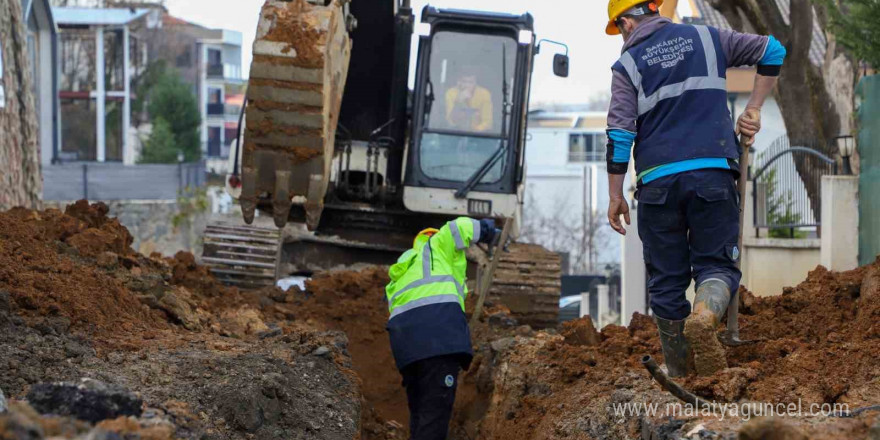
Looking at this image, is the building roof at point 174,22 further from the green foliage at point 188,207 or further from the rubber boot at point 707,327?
the rubber boot at point 707,327

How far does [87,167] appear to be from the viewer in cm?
2638

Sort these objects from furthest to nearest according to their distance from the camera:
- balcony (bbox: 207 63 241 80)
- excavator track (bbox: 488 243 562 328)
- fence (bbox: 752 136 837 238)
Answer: balcony (bbox: 207 63 241 80) < fence (bbox: 752 136 837 238) < excavator track (bbox: 488 243 562 328)

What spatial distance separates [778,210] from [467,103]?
5228 millimetres

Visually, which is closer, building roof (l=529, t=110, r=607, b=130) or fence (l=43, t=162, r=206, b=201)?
fence (l=43, t=162, r=206, b=201)

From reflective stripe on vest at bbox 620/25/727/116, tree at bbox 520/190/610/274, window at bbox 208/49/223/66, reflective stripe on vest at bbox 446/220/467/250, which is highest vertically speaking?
window at bbox 208/49/223/66

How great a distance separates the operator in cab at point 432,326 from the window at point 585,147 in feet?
186

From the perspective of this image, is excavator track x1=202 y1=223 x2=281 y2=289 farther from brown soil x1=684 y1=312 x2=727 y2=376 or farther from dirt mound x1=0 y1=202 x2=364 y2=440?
brown soil x1=684 y1=312 x2=727 y2=376

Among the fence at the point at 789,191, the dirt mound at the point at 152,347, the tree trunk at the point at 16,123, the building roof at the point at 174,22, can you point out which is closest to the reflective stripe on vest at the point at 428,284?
the dirt mound at the point at 152,347

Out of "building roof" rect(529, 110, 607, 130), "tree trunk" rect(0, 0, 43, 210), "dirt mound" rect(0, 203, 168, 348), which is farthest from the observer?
"building roof" rect(529, 110, 607, 130)

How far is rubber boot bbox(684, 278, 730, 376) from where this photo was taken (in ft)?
16.6

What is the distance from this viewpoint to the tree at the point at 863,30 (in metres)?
10.4

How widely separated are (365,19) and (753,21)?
603 centimetres

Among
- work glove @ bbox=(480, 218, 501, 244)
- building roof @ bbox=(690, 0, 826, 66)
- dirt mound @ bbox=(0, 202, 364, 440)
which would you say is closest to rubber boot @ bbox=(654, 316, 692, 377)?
dirt mound @ bbox=(0, 202, 364, 440)

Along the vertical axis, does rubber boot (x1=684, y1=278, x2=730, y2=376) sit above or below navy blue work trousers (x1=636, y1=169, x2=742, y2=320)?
below
